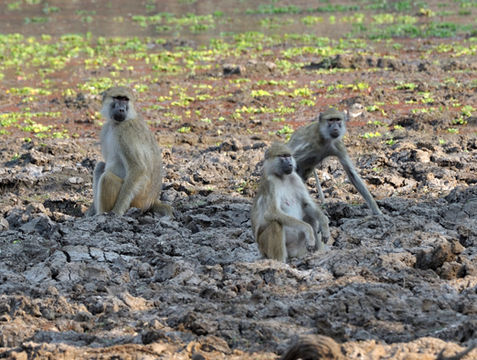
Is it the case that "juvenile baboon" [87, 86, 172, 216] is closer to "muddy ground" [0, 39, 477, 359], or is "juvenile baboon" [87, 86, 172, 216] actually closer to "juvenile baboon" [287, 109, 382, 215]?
"muddy ground" [0, 39, 477, 359]

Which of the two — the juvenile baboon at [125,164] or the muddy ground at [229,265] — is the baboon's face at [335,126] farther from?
the juvenile baboon at [125,164]

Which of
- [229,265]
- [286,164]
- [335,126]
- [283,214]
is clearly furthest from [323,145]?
[229,265]

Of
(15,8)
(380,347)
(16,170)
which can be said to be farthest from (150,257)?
(15,8)

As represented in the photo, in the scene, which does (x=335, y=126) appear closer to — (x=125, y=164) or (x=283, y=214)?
(x=283, y=214)

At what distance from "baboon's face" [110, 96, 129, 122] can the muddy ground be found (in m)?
1.24

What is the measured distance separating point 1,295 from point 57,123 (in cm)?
967

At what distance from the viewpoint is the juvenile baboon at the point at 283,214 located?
8.36 metres

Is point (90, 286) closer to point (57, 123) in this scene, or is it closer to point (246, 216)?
point (246, 216)

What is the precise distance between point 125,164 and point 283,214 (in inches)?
118

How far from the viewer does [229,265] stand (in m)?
8.26

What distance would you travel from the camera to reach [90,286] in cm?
790

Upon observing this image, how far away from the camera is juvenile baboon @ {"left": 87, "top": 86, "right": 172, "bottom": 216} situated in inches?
417

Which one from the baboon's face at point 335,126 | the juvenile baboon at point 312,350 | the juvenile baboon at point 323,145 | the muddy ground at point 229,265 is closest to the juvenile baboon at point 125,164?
the muddy ground at point 229,265

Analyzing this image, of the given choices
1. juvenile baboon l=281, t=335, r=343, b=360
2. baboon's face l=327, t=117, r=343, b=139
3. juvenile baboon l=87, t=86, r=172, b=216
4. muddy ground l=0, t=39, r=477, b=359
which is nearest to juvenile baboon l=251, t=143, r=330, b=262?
muddy ground l=0, t=39, r=477, b=359
